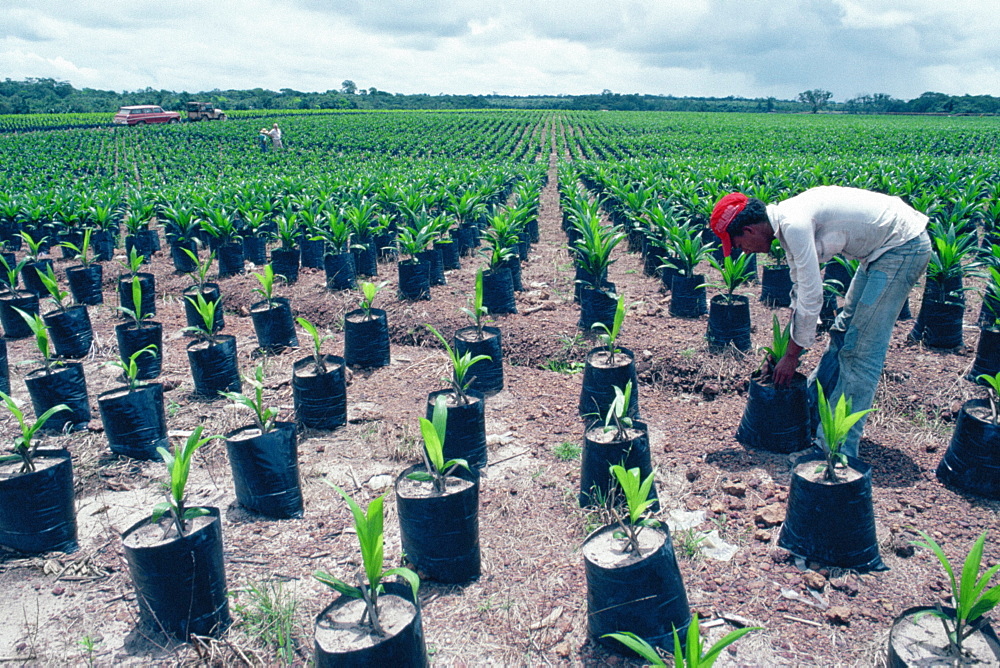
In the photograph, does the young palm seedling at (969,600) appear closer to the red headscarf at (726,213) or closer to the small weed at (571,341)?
the red headscarf at (726,213)

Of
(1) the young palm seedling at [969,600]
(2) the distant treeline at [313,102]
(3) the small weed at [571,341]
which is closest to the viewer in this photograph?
(1) the young palm seedling at [969,600]

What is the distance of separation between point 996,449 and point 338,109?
86826 millimetres

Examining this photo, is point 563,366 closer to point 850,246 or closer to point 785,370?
point 785,370

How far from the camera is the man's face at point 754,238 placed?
3322 mm

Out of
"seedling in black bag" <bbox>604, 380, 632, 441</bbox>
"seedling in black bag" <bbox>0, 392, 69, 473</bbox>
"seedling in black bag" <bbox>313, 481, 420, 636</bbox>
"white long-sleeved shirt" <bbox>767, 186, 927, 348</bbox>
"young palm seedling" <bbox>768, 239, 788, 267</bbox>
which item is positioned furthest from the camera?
"young palm seedling" <bbox>768, 239, 788, 267</bbox>

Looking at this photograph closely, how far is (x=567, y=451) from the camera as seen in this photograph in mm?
4062

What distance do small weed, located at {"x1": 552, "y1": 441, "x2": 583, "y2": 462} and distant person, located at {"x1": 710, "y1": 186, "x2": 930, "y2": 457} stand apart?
136cm

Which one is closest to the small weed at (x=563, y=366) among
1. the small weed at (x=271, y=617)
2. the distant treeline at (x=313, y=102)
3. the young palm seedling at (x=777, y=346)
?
the young palm seedling at (x=777, y=346)

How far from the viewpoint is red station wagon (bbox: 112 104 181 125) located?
50.1 meters

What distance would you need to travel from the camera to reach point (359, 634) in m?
2.14

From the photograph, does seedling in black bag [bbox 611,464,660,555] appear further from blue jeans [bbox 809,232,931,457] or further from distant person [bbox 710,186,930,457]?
blue jeans [bbox 809,232,931,457]

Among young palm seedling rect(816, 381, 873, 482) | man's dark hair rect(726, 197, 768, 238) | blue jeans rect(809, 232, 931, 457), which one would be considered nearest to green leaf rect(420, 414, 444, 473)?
young palm seedling rect(816, 381, 873, 482)

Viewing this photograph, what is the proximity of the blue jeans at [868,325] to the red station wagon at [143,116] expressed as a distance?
191ft

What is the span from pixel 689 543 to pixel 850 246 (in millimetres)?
1886
